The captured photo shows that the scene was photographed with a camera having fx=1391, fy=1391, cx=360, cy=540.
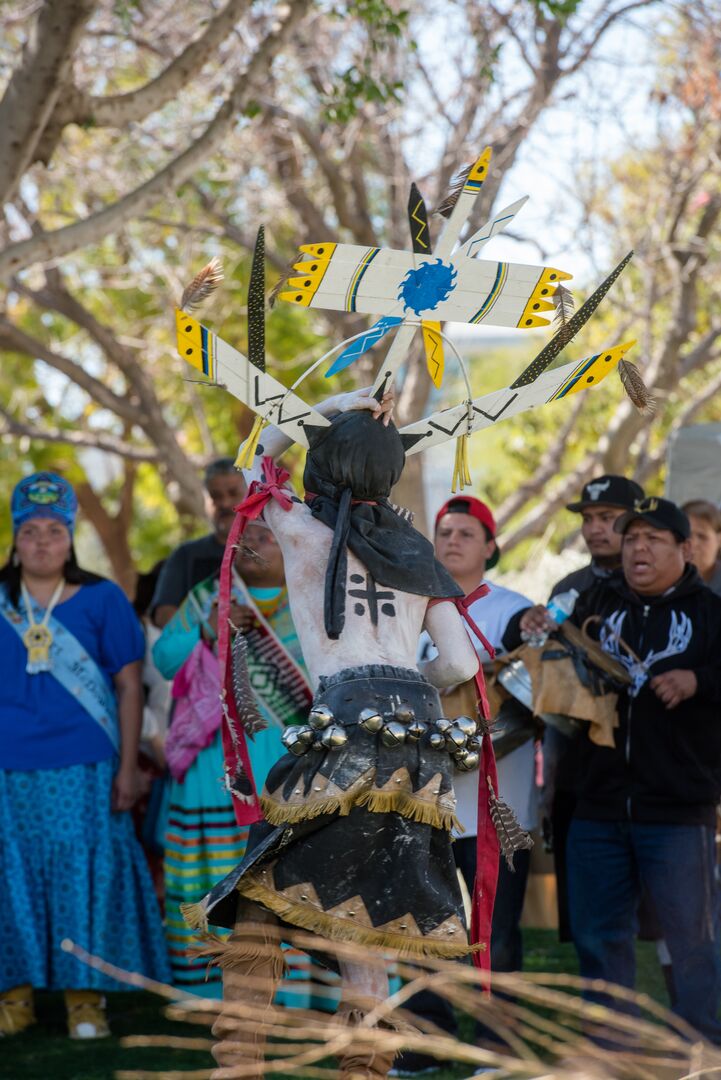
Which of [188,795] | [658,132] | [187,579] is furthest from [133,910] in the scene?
[658,132]

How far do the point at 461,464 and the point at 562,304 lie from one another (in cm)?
53

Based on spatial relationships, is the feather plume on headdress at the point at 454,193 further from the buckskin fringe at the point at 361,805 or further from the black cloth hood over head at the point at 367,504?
the buckskin fringe at the point at 361,805

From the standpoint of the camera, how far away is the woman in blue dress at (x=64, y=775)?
5375 mm

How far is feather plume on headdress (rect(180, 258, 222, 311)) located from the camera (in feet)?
12.1

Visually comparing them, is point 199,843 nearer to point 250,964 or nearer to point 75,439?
point 250,964

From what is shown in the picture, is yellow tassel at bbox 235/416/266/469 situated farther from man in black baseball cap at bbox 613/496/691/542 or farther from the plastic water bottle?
man in black baseball cap at bbox 613/496/691/542

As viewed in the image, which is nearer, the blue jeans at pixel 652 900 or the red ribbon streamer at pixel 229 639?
the red ribbon streamer at pixel 229 639

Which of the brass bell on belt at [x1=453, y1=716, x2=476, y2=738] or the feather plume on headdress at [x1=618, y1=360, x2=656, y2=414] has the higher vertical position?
the feather plume on headdress at [x1=618, y1=360, x2=656, y2=414]

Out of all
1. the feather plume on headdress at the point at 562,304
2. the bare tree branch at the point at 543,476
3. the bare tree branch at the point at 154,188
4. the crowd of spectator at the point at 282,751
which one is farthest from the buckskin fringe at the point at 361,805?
the bare tree branch at the point at 543,476

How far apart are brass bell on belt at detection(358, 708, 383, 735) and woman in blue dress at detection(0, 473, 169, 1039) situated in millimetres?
2381

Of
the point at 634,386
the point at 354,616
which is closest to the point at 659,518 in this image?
the point at 634,386

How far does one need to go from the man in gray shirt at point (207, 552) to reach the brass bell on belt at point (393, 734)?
293 centimetres

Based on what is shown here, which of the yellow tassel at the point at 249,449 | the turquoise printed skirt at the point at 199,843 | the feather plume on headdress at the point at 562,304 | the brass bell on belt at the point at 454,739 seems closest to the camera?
the brass bell on belt at the point at 454,739

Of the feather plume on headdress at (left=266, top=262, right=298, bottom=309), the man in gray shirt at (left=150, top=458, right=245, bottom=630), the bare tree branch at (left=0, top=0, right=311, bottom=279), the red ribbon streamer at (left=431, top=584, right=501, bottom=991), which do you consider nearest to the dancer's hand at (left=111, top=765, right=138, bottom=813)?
the man in gray shirt at (left=150, top=458, right=245, bottom=630)
